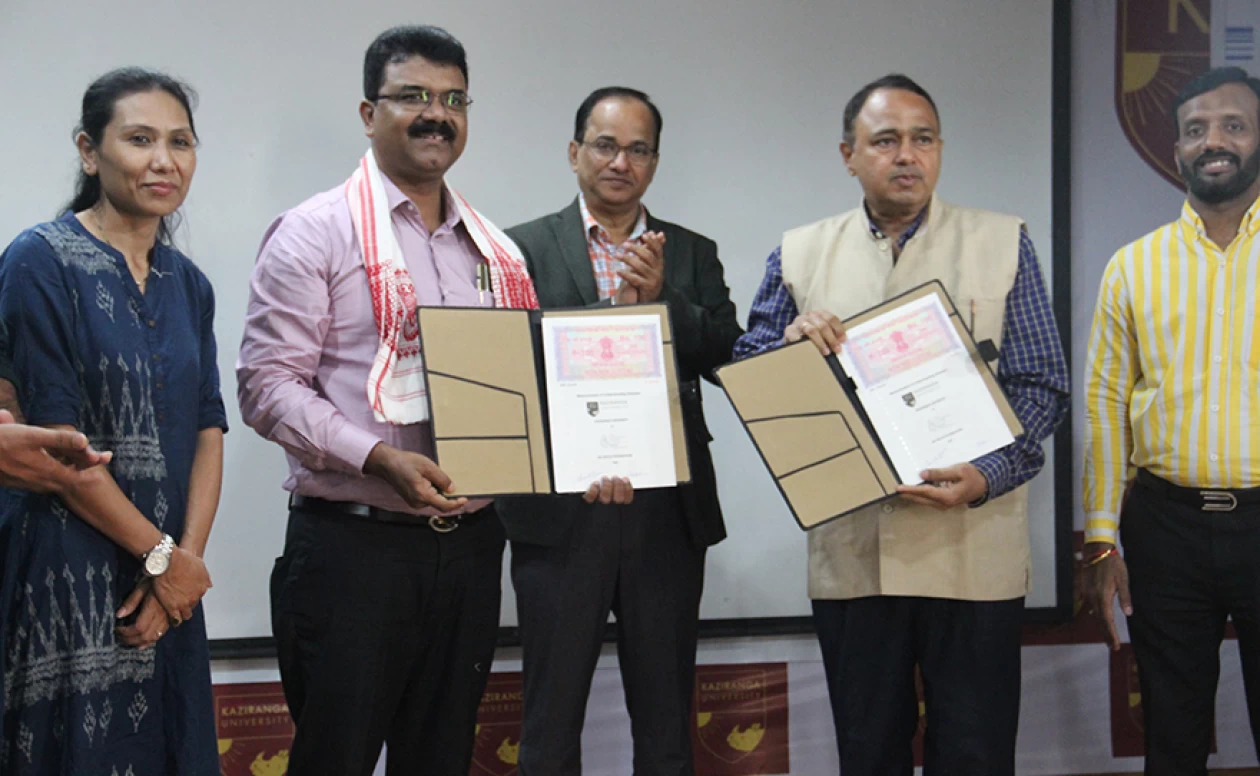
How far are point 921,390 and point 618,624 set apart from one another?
90cm

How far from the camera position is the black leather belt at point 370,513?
210 cm

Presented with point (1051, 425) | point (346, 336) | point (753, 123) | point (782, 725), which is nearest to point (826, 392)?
point (1051, 425)

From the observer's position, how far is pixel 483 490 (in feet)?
6.73

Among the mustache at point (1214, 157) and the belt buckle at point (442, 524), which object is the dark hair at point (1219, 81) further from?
the belt buckle at point (442, 524)

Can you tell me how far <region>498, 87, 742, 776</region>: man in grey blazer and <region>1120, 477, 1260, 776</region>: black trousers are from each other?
1.01 m

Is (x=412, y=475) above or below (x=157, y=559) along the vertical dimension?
above

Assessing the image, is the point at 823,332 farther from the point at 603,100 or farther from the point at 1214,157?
the point at 1214,157

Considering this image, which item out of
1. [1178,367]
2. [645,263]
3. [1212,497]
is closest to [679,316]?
[645,263]

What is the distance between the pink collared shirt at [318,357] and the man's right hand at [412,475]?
0.03m

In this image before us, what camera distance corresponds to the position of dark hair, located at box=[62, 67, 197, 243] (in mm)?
1925

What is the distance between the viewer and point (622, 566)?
2473 mm

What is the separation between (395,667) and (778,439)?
0.91 meters

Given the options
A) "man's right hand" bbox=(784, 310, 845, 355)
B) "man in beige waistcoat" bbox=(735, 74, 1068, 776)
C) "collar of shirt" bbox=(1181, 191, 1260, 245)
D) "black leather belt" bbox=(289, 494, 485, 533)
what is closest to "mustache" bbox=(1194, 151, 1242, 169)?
"collar of shirt" bbox=(1181, 191, 1260, 245)

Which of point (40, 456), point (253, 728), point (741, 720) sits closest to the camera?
point (40, 456)
